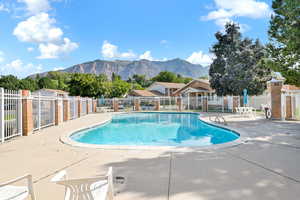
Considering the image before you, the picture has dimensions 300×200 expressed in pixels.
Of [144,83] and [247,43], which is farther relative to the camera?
[144,83]

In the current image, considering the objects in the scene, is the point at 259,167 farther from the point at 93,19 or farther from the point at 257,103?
the point at 93,19

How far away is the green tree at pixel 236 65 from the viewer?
2247cm

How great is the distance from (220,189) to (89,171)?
2581 millimetres

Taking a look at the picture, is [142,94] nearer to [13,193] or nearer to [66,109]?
[66,109]

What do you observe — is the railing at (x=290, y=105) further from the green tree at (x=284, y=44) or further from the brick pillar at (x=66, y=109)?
the brick pillar at (x=66, y=109)

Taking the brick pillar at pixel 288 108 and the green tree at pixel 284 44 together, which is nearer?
the green tree at pixel 284 44

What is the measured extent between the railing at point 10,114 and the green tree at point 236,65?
69.0 feet

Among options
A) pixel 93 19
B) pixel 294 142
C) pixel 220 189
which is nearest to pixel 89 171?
pixel 220 189

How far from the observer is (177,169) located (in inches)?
164

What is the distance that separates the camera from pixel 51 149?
6.13m

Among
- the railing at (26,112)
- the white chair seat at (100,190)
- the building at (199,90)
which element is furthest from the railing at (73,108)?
the building at (199,90)

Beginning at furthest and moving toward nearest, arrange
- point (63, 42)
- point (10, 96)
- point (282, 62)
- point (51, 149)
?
1. point (63, 42)
2. point (282, 62)
3. point (10, 96)
4. point (51, 149)

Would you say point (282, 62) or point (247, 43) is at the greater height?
point (247, 43)

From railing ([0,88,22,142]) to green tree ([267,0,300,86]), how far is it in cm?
1107
